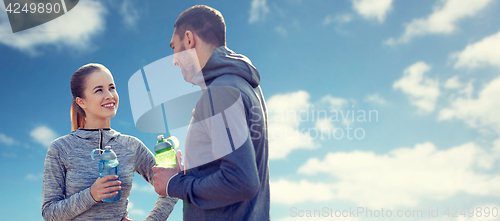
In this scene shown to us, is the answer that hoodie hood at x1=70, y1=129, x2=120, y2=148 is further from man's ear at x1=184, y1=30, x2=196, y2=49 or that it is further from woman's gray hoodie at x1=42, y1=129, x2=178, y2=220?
man's ear at x1=184, y1=30, x2=196, y2=49

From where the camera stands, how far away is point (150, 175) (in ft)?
12.4

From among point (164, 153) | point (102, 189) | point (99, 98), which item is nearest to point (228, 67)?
point (164, 153)

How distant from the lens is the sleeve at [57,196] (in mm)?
3146

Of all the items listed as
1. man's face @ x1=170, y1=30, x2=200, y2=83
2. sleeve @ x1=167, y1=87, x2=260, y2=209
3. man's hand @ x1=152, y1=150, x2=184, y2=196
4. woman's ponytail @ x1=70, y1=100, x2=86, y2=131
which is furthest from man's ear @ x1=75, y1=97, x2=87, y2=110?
sleeve @ x1=167, y1=87, x2=260, y2=209

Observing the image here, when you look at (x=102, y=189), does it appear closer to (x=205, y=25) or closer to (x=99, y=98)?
(x=99, y=98)

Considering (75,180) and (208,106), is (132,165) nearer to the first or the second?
(75,180)

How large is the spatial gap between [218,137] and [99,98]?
2.06 metres

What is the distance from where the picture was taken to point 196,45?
2676mm

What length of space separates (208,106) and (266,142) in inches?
22.3

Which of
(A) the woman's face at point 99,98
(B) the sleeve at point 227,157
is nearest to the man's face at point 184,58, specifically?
(B) the sleeve at point 227,157

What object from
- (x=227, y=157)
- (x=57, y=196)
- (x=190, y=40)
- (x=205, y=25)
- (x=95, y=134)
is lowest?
(x=57, y=196)

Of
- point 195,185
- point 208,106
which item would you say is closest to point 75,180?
point 195,185

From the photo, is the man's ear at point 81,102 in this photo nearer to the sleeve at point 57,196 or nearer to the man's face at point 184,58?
the sleeve at point 57,196

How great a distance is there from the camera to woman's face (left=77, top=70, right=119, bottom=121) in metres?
3.59
